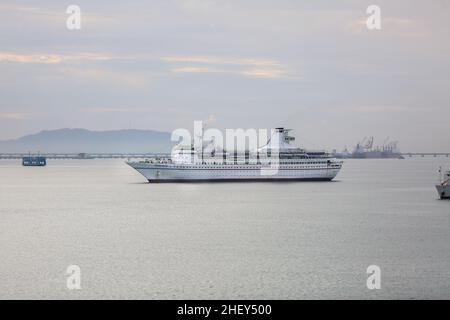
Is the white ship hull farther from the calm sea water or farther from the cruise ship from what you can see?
the calm sea water

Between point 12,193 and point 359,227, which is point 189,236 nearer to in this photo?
point 359,227

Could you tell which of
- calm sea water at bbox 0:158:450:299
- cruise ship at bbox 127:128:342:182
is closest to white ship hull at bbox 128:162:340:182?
cruise ship at bbox 127:128:342:182

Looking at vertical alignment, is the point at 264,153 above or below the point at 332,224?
above

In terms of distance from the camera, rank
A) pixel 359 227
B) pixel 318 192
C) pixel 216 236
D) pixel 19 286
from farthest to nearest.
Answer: pixel 318 192, pixel 359 227, pixel 216 236, pixel 19 286

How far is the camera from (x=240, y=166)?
102 m

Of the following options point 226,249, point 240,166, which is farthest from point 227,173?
point 226,249

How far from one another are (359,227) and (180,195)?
3350 cm

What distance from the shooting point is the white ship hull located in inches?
3905

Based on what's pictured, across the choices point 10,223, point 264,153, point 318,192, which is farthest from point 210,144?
point 10,223

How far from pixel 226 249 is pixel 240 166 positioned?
209ft

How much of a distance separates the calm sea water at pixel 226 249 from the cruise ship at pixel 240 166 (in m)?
29.1
